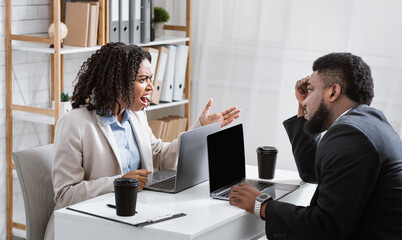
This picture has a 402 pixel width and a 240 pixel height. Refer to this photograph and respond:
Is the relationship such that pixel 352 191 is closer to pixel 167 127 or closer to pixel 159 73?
pixel 159 73

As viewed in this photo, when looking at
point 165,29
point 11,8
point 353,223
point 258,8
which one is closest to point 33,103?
point 11,8

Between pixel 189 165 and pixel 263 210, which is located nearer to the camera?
pixel 263 210

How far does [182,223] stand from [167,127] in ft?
7.72

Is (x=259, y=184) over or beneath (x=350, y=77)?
beneath

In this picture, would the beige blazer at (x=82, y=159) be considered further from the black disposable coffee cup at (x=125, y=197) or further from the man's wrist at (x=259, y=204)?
the man's wrist at (x=259, y=204)

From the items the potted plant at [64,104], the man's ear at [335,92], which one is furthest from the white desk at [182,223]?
the potted plant at [64,104]

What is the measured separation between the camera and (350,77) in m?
2.08

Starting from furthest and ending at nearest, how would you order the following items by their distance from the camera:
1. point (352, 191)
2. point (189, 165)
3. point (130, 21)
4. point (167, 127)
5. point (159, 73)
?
point (167, 127) → point (159, 73) → point (130, 21) → point (189, 165) → point (352, 191)

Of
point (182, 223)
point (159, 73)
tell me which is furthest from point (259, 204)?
point (159, 73)

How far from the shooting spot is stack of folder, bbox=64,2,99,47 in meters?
3.42

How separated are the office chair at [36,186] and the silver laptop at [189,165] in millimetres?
399

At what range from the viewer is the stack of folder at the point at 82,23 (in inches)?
135

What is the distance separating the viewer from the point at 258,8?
13.4ft

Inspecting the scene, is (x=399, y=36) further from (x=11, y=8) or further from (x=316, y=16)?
(x=11, y=8)
